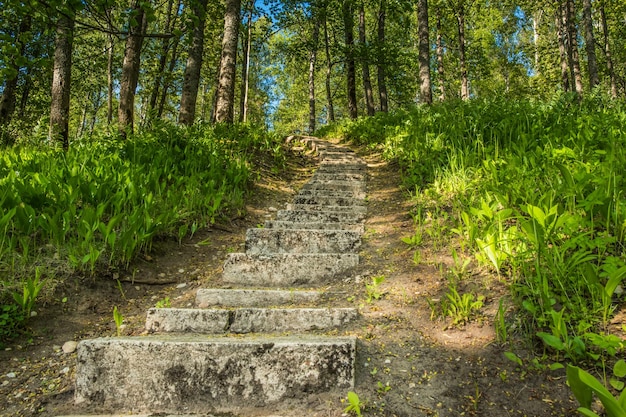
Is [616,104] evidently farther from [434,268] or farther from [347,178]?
[434,268]

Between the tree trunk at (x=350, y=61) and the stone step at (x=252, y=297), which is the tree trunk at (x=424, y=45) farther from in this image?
the stone step at (x=252, y=297)

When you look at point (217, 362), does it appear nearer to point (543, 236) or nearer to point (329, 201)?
point (543, 236)

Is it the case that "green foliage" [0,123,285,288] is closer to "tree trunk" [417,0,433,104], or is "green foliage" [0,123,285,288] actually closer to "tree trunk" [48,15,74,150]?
"tree trunk" [48,15,74,150]

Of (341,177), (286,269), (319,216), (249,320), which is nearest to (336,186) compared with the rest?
(341,177)

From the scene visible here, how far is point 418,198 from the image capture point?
4523 millimetres

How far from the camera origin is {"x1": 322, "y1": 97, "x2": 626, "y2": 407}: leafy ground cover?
6.35 ft

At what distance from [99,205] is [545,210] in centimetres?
341

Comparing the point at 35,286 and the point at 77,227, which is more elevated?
the point at 77,227


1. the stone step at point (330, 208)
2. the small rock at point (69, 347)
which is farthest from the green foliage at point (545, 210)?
the small rock at point (69, 347)

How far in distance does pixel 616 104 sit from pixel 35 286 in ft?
24.0

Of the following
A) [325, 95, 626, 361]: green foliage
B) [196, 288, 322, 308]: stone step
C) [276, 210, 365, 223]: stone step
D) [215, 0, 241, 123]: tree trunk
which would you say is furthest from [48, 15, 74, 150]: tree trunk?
[325, 95, 626, 361]: green foliage

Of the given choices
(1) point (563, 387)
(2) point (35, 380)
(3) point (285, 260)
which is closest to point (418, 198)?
(3) point (285, 260)

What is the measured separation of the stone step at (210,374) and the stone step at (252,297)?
37.6 inches

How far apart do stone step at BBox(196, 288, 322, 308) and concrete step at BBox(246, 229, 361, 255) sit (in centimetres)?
91
